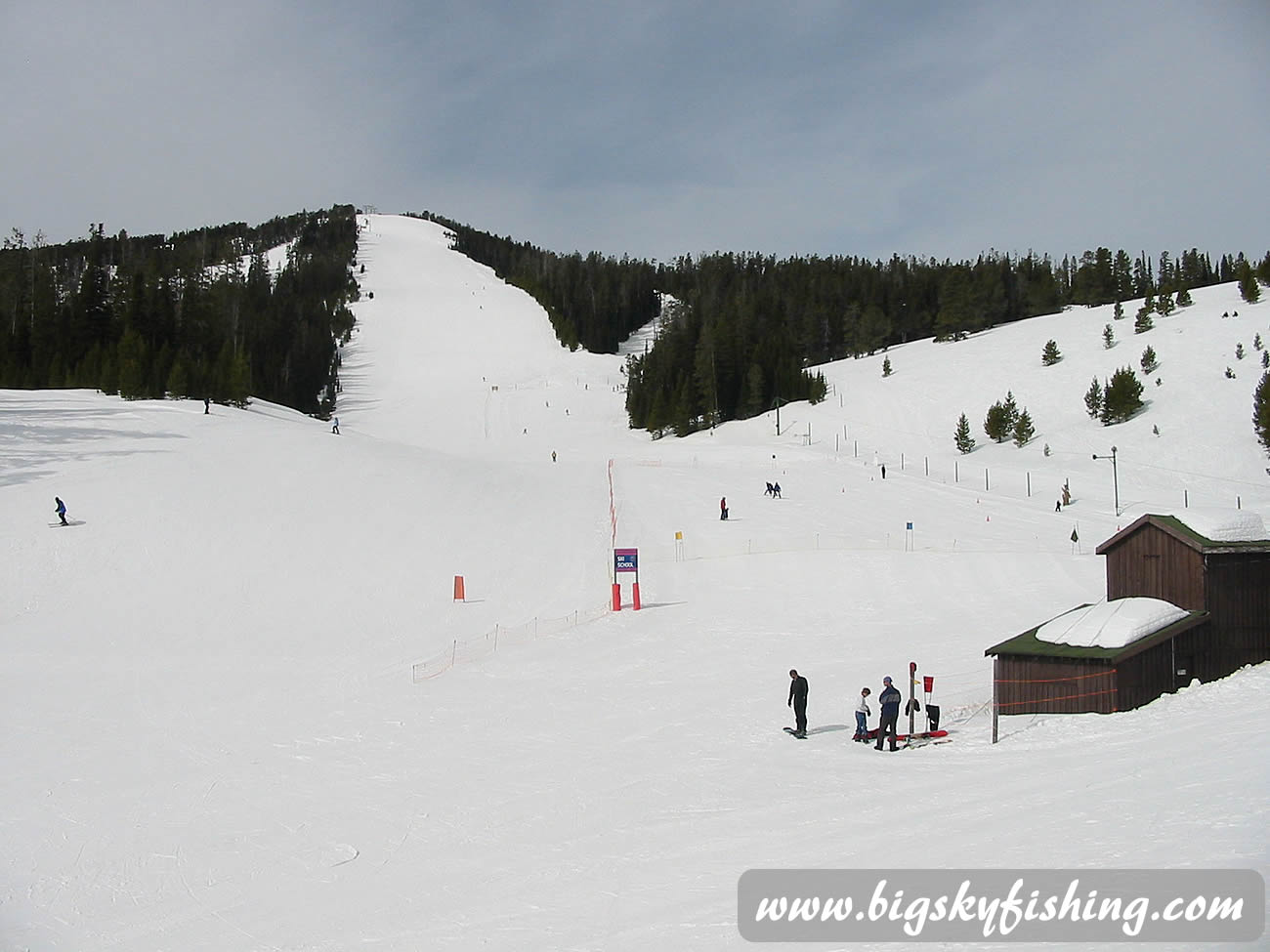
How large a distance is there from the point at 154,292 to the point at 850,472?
2133 inches

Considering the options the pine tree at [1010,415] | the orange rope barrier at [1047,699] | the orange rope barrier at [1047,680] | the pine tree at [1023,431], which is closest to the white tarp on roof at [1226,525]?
the orange rope barrier at [1047,680]

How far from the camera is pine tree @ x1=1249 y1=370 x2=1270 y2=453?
176 ft

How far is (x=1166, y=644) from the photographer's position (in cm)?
1520

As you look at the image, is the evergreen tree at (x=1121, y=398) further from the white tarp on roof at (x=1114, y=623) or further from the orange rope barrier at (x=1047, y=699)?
the orange rope barrier at (x=1047, y=699)

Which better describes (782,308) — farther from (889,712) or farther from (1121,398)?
(889,712)

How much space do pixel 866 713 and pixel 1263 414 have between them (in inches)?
2100

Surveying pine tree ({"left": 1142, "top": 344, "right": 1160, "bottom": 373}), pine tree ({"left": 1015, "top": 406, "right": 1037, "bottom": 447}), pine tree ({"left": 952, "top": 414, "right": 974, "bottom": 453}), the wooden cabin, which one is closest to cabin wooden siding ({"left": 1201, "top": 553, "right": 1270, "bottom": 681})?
the wooden cabin

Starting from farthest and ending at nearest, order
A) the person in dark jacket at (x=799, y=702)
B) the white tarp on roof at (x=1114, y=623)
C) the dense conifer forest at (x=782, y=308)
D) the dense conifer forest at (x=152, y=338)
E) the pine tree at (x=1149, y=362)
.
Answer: the dense conifer forest at (x=782, y=308), the pine tree at (x=1149, y=362), the dense conifer forest at (x=152, y=338), the white tarp on roof at (x=1114, y=623), the person in dark jacket at (x=799, y=702)

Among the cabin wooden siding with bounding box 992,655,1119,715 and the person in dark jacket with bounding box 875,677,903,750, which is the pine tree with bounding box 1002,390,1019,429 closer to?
the cabin wooden siding with bounding box 992,655,1119,715

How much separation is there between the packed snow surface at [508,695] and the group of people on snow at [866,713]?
0.45 metres

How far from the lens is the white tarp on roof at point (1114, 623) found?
49.7 feet

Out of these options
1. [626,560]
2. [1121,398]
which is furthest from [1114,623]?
[1121,398]

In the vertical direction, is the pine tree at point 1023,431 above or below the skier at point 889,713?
above

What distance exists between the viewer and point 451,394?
10281 cm
